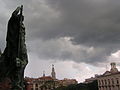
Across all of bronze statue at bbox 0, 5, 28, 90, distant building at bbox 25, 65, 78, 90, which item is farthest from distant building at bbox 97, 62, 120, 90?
bronze statue at bbox 0, 5, 28, 90

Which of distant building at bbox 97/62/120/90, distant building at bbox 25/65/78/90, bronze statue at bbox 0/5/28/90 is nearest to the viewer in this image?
bronze statue at bbox 0/5/28/90

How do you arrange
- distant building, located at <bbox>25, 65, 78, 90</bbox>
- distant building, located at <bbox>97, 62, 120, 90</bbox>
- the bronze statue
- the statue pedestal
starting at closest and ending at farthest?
the statue pedestal → the bronze statue → distant building, located at <bbox>97, 62, 120, 90</bbox> → distant building, located at <bbox>25, 65, 78, 90</bbox>

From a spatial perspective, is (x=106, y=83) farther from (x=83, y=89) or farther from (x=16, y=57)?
(x=16, y=57)

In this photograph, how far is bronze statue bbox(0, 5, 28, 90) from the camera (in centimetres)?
1264

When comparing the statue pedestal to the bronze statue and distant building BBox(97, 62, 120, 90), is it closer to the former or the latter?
the bronze statue

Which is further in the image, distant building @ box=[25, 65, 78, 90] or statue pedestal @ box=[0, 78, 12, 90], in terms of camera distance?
distant building @ box=[25, 65, 78, 90]

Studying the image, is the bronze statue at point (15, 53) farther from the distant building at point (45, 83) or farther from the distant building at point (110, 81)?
the distant building at point (110, 81)

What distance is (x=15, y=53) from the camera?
12.9 m

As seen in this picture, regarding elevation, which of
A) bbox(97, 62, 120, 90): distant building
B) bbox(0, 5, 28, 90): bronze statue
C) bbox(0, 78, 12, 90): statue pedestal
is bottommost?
bbox(0, 78, 12, 90): statue pedestal

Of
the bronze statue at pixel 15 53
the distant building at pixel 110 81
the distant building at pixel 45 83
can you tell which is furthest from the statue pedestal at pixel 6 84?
the distant building at pixel 110 81

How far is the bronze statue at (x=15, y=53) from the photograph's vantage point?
12.6 metres

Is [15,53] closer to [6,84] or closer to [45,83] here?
[6,84]

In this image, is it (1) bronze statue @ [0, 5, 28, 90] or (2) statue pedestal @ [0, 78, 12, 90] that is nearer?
(2) statue pedestal @ [0, 78, 12, 90]

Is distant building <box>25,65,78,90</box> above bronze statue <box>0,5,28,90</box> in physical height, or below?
above
